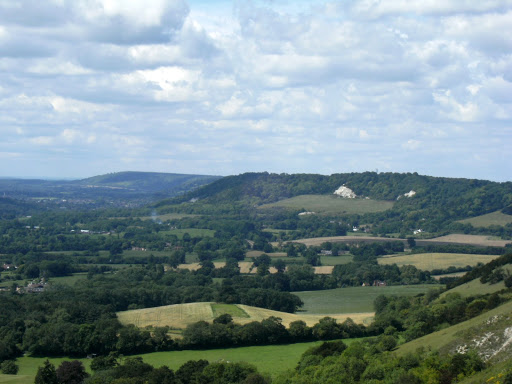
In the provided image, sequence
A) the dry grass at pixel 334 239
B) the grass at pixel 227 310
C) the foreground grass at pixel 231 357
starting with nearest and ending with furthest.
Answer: the foreground grass at pixel 231 357 → the grass at pixel 227 310 → the dry grass at pixel 334 239

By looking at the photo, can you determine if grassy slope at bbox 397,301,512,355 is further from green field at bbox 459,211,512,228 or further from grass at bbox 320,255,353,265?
green field at bbox 459,211,512,228

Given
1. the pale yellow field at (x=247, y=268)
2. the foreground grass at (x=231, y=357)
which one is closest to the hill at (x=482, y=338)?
the foreground grass at (x=231, y=357)

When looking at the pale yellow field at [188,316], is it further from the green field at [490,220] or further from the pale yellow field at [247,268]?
the green field at [490,220]

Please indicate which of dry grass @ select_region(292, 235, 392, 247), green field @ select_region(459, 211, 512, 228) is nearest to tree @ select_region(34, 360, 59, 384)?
dry grass @ select_region(292, 235, 392, 247)

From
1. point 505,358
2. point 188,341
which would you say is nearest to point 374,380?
point 505,358

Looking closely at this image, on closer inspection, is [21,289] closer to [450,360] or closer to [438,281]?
[438,281]
